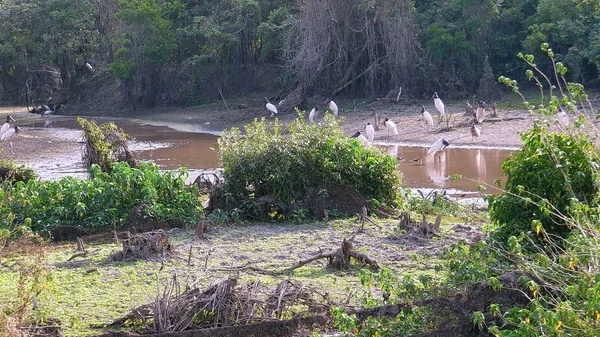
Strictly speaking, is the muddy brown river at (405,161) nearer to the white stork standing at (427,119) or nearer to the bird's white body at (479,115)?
the white stork standing at (427,119)

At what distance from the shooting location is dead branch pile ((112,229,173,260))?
9055 millimetres

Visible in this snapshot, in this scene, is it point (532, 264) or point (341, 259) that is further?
point (341, 259)

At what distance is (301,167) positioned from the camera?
1170cm

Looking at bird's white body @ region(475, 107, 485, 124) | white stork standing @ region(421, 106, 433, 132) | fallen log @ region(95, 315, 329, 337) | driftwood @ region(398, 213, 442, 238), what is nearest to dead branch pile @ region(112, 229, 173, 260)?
fallen log @ region(95, 315, 329, 337)

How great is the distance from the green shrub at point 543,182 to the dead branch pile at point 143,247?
3885mm

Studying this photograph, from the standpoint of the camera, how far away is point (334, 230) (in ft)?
35.6

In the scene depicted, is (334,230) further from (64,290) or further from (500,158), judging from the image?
(500,158)

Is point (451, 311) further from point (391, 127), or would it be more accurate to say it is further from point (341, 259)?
point (391, 127)

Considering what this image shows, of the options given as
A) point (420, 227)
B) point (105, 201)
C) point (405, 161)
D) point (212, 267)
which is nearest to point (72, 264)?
point (212, 267)

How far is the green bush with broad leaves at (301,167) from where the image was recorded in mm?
11617

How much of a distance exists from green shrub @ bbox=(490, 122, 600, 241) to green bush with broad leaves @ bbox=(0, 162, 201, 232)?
5358mm

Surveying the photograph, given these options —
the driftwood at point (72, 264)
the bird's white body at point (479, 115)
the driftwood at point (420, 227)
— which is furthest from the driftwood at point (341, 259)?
the bird's white body at point (479, 115)

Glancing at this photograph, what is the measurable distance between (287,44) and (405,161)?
13186 mm

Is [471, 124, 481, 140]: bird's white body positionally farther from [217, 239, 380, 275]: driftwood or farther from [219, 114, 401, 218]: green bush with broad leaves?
[217, 239, 380, 275]: driftwood
